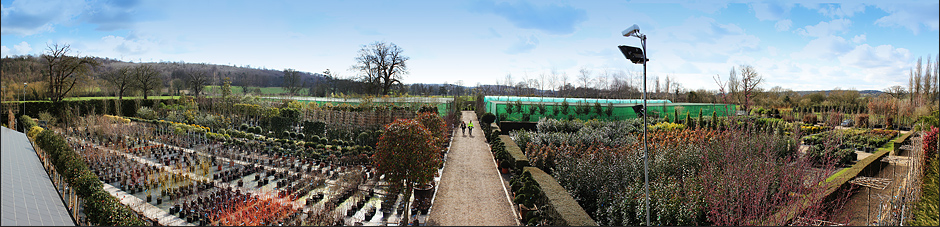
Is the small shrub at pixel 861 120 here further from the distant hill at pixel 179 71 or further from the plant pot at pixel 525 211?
the distant hill at pixel 179 71

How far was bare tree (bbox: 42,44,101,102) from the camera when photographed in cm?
2661

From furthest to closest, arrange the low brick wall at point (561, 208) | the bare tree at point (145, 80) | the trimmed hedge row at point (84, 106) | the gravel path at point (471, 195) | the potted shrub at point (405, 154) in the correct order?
the bare tree at point (145, 80) → the trimmed hedge row at point (84, 106) → the gravel path at point (471, 195) → the potted shrub at point (405, 154) → the low brick wall at point (561, 208)

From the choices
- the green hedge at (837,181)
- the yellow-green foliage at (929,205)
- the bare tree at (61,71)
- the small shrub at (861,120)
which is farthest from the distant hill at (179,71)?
the small shrub at (861,120)

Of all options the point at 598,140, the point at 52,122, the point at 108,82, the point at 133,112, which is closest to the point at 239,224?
the point at 598,140

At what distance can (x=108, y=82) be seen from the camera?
3897 centimetres

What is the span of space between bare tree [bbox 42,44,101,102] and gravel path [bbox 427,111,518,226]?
28628mm

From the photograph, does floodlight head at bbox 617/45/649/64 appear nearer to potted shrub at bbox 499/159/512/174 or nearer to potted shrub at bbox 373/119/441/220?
potted shrub at bbox 373/119/441/220

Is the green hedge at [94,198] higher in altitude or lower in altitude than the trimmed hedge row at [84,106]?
lower

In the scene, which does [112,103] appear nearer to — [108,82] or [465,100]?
[108,82]

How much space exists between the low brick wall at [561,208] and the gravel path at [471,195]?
834 millimetres

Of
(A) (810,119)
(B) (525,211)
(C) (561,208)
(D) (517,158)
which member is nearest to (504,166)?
(D) (517,158)

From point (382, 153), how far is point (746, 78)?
24.6 feet

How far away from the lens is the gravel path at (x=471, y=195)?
26.8 ft

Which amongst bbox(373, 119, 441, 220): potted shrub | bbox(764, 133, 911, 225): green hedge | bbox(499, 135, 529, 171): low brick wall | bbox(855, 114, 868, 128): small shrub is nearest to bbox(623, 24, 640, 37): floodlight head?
bbox(764, 133, 911, 225): green hedge
